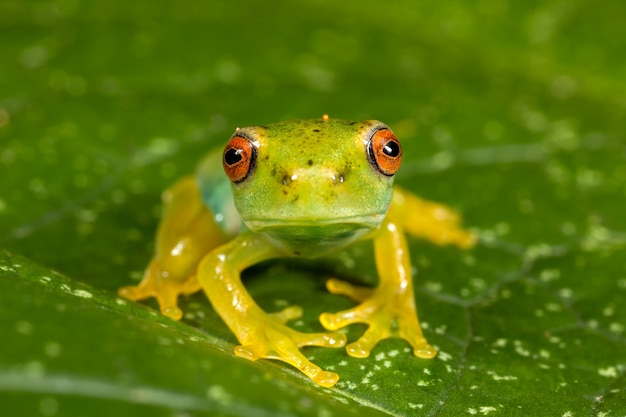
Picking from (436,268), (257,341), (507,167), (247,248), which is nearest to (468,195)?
(507,167)

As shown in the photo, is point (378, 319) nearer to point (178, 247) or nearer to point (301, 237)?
point (301, 237)

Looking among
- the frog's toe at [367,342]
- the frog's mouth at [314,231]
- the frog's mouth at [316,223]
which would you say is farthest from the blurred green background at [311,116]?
the frog's mouth at [316,223]

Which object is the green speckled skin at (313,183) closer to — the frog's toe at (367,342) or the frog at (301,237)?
the frog at (301,237)

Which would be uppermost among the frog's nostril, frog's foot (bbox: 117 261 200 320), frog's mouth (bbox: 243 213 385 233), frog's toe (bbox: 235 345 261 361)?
the frog's nostril

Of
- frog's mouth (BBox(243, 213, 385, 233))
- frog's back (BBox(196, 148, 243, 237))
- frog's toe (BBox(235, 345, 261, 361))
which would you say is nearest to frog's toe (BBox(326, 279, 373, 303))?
frog's mouth (BBox(243, 213, 385, 233))

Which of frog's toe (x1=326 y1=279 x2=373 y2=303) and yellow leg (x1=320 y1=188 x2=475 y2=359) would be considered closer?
yellow leg (x1=320 y1=188 x2=475 y2=359)

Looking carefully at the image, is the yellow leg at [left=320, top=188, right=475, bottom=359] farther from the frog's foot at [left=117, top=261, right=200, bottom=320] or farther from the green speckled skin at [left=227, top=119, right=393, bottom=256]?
the frog's foot at [left=117, top=261, right=200, bottom=320]

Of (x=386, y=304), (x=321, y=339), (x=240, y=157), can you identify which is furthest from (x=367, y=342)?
(x=240, y=157)

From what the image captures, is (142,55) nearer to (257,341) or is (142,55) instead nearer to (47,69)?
(47,69)
